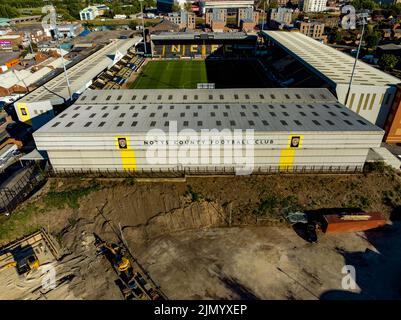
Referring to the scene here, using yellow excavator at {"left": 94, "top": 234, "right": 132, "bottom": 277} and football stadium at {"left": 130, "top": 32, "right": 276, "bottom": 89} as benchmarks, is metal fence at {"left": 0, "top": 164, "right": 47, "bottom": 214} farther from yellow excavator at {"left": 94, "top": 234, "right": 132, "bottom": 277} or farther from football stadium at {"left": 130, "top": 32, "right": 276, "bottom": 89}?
football stadium at {"left": 130, "top": 32, "right": 276, "bottom": 89}

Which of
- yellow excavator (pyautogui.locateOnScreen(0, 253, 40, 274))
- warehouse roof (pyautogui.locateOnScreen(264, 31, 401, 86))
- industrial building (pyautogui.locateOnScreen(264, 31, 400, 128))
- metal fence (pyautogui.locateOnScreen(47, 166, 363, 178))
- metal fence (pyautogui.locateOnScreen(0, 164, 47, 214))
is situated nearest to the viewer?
yellow excavator (pyautogui.locateOnScreen(0, 253, 40, 274))

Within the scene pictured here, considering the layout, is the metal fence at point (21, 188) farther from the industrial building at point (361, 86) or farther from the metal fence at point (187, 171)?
the industrial building at point (361, 86)

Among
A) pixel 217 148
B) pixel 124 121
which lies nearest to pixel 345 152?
pixel 217 148

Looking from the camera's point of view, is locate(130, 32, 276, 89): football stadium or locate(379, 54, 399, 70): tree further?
locate(379, 54, 399, 70): tree

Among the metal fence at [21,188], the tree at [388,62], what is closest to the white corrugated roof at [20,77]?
the metal fence at [21,188]

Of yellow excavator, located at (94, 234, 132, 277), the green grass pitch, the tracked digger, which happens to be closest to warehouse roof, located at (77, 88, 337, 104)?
yellow excavator, located at (94, 234, 132, 277)

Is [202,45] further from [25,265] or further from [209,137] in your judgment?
[25,265]

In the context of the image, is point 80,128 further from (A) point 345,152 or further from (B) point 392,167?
(B) point 392,167
